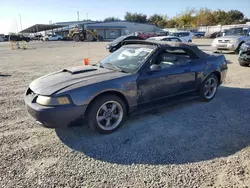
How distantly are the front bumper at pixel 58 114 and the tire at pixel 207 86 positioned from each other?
2.91m

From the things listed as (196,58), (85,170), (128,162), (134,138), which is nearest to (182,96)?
(196,58)

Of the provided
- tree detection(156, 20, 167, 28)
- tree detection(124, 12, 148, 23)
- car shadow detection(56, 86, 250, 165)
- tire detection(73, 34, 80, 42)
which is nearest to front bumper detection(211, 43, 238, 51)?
car shadow detection(56, 86, 250, 165)

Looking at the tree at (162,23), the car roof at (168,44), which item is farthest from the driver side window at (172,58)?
the tree at (162,23)

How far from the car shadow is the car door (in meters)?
0.46

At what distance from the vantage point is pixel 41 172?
2.57 metres

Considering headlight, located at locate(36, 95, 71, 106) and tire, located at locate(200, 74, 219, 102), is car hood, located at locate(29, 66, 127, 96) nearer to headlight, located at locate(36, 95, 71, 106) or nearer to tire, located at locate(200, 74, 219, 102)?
headlight, located at locate(36, 95, 71, 106)

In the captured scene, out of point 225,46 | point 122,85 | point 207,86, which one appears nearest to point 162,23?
point 225,46

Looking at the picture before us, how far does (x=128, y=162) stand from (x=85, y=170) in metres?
0.57

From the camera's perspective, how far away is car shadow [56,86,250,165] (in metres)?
2.88

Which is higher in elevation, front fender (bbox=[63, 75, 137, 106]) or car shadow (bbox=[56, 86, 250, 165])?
front fender (bbox=[63, 75, 137, 106])

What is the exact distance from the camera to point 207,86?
486 centimetres

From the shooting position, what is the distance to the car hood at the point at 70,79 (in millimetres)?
3170

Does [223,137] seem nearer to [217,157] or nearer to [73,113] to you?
[217,157]

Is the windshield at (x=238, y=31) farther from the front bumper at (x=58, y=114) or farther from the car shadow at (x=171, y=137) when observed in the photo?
the front bumper at (x=58, y=114)
